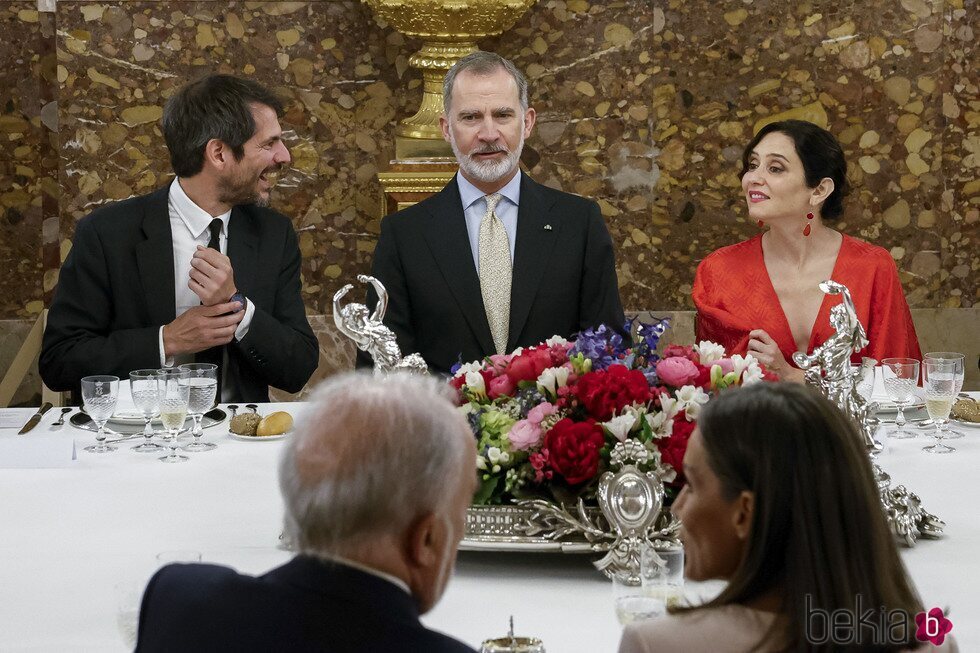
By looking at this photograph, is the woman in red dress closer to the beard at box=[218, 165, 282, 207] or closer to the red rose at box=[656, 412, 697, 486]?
the beard at box=[218, 165, 282, 207]

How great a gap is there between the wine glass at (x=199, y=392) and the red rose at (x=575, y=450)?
0.96 meters

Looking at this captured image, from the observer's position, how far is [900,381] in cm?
330

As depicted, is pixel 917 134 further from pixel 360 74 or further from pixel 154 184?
pixel 154 184

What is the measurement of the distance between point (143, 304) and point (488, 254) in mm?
1033

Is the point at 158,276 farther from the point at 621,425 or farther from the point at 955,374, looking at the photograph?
the point at 955,374

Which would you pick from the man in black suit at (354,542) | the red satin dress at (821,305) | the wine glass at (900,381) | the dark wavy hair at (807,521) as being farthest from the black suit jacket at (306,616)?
the red satin dress at (821,305)

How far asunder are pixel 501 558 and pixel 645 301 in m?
3.69

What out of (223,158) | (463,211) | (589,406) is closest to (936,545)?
(589,406)

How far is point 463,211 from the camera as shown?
13.7 feet

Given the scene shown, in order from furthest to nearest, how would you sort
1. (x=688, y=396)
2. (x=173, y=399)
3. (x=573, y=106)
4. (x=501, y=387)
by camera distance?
(x=573, y=106), (x=173, y=399), (x=501, y=387), (x=688, y=396)

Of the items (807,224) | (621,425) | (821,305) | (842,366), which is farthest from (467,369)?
(807,224)

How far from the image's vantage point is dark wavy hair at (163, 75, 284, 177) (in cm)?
417

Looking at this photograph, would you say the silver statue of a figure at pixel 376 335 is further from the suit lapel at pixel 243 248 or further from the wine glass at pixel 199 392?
the suit lapel at pixel 243 248

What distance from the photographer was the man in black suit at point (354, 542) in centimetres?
146
